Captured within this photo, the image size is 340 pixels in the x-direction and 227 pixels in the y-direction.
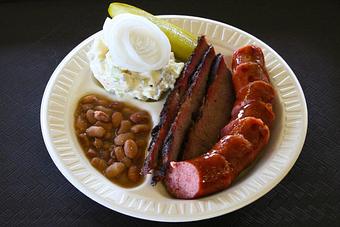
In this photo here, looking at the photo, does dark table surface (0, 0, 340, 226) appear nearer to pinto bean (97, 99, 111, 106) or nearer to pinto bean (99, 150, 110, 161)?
pinto bean (99, 150, 110, 161)

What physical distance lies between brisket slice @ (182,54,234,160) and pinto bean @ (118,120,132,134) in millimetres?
356

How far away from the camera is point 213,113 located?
2.35m

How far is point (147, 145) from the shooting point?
2.34m

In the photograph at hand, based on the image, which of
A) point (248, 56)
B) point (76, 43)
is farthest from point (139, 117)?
point (76, 43)

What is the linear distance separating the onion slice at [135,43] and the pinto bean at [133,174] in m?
0.58

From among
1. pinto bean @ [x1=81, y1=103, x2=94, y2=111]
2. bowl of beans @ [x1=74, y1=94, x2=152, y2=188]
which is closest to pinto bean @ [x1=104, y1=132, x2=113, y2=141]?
bowl of beans @ [x1=74, y1=94, x2=152, y2=188]

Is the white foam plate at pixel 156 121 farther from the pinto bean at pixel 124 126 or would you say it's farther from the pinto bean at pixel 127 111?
the pinto bean at pixel 124 126

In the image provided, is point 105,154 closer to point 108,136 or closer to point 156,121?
point 108,136

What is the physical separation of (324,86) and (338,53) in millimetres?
345

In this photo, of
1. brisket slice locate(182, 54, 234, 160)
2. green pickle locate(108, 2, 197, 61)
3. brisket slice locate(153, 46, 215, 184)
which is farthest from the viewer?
green pickle locate(108, 2, 197, 61)

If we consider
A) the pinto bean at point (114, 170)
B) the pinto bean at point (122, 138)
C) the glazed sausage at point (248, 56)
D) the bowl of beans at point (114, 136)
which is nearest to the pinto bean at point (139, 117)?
the bowl of beans at point (114, 136)

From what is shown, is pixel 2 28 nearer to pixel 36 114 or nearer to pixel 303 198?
pixel 36 114

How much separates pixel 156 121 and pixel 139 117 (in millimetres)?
100

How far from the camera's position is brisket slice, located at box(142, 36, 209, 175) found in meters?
2.11
